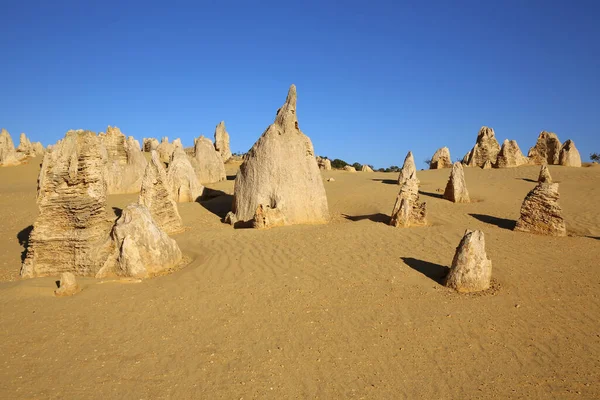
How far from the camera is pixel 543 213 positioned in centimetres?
921

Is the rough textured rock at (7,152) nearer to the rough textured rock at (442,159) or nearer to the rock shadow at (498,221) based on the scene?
the rough textured rock at (442,159)

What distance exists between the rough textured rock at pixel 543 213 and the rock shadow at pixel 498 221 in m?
0.58

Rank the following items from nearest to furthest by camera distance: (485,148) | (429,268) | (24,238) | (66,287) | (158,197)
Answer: (66,287), (429,268), (158,197), (24,238), (485,148)

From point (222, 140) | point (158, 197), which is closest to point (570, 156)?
point (222, 140)

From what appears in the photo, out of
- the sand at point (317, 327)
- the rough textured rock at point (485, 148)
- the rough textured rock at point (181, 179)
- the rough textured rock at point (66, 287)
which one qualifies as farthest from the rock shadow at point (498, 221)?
the rough textured rock at point (485, 148)

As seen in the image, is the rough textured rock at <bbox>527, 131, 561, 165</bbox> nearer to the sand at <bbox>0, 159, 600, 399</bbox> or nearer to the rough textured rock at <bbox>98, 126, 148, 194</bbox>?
the sand at <bbox>0, 159, 600, 399</bbox>

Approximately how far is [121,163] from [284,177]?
8.99 metres

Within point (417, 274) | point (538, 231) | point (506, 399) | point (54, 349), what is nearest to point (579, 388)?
point (506, 399)

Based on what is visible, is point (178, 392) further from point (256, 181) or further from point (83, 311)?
point (256, 181)

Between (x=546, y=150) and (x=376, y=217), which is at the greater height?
(x=546, y=150)

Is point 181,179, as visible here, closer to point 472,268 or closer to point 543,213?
point 472,268

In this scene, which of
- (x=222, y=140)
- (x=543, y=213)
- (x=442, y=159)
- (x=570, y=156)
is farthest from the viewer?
(x=222, y=140)

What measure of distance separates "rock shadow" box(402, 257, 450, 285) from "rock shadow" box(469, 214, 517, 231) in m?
4.14

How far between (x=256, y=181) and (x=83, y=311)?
6.00 m
